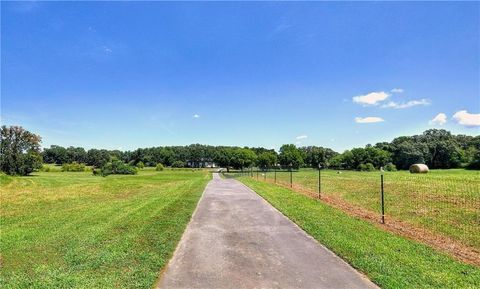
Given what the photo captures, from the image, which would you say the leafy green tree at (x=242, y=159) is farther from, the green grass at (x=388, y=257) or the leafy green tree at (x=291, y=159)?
the green grass at (x=388, y=257)

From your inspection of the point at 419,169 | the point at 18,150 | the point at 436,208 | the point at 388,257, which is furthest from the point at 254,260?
the point at 18,150

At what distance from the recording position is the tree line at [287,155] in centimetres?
6097

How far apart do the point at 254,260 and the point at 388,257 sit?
2.66 m

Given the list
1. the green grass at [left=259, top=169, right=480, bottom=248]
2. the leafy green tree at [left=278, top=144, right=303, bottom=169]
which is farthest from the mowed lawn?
the leafy green tree at [left=278, top=144, right=303, bottom=169]

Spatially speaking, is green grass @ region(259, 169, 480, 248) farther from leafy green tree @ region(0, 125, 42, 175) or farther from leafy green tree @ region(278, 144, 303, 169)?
leafy green tree @ region(278, 144, 303, 169)

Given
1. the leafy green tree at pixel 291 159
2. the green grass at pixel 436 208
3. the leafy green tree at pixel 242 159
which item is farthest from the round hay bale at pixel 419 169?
the leafy green tree at pixel 242 159

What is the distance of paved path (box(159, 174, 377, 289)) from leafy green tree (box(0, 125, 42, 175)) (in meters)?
55.6

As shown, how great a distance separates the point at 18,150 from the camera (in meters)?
60.0

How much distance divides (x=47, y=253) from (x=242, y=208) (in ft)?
25.1

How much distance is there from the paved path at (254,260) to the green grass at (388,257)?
1.07 feet

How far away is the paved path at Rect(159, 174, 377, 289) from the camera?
523 cm

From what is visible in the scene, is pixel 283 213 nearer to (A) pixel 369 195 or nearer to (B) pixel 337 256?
(B) pixel 337 256

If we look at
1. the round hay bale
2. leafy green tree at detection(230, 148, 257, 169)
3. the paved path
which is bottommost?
the paved path

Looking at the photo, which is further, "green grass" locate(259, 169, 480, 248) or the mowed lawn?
"green grass" locate(259, 169, 480, 248)
